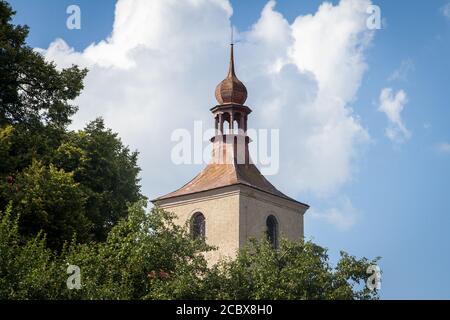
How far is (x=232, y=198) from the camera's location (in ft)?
141

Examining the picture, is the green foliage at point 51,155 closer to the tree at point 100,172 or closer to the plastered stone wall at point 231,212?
the tree at point 100,172

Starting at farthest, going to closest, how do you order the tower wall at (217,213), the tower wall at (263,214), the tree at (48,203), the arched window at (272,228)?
the arched window at (272,228) < the tower wall at (263,214) < the tower wall at (217,213) < the tree at (48,203)

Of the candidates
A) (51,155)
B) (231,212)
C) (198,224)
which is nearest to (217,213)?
(231,212)

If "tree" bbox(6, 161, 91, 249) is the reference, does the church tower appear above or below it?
above

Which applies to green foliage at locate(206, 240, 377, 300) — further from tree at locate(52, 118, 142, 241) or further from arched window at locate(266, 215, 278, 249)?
arched window at locate(266, 215, 278, 249)

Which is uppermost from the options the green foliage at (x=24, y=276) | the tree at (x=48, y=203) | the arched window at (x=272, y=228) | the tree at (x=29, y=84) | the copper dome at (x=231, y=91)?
the copper dome at (x=231, y=91)

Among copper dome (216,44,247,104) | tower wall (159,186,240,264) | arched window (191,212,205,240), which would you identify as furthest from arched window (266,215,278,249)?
copper dome (216,44,247,104)

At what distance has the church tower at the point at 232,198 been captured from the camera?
42.8 metres

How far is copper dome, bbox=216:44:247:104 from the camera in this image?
150 ft

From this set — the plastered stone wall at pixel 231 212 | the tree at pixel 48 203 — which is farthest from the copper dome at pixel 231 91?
the tree at pixel 48 203

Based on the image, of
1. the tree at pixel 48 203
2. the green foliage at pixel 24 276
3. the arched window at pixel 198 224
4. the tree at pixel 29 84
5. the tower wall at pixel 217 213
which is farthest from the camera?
the arched window at pixel 198 224

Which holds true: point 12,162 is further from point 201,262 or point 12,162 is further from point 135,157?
point 135,157
